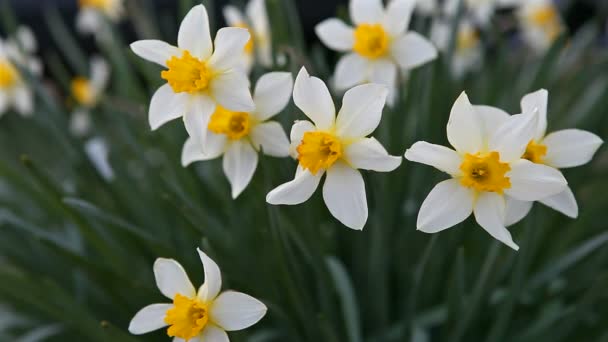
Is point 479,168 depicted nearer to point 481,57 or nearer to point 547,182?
point 547,182

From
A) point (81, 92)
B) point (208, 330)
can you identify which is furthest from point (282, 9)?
Result: point (81, 92)

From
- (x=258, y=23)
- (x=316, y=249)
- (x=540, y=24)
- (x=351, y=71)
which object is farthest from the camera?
(x=540, y=24)

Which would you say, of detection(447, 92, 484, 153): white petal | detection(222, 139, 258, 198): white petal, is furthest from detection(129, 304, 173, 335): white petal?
detection(447, 92, 484, 153): white petal

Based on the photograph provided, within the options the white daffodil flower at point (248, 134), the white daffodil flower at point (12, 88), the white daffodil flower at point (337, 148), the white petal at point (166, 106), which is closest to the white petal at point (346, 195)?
the white daffodil flower at point (337, 148)

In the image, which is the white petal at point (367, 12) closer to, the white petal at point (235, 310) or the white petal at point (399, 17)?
the white petal at point (399, 17)

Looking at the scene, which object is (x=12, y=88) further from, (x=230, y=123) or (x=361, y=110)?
(x=361, y=110)

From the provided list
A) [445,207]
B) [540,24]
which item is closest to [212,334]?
[445,207]

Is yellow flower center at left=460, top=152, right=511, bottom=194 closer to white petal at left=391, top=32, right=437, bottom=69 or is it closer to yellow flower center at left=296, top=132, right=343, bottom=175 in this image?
yellow flower center at left=296, top=132, right=343, bottom=175
